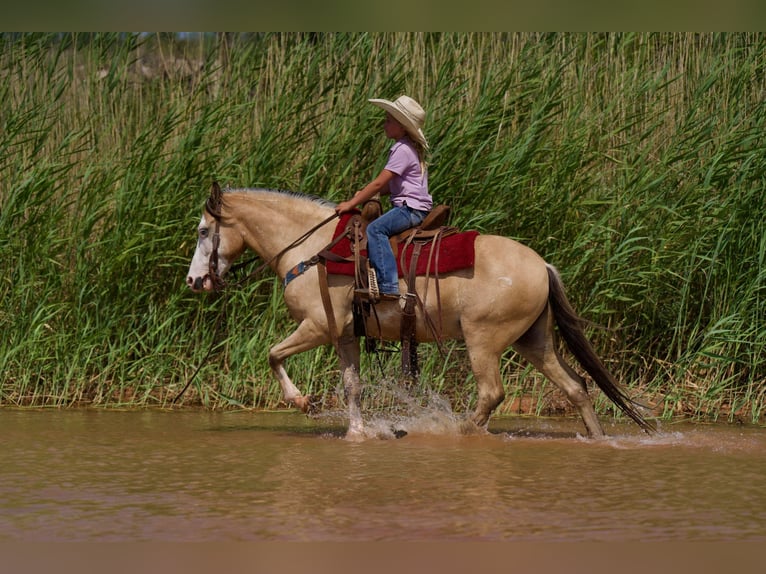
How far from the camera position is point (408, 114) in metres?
8.41

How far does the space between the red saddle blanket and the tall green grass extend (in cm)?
151

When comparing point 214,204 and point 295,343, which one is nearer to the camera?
point 295,343

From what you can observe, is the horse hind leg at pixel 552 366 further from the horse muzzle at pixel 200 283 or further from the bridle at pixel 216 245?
the horse muzzle at pixel 200 283

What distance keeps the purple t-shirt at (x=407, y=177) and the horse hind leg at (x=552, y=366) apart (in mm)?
1198

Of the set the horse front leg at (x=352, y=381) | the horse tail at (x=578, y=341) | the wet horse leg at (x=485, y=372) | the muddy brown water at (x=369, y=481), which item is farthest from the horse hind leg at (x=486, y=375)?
the horse front leg at (x=352, y=381)

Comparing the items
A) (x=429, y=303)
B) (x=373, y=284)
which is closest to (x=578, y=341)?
(x=429, y=303)

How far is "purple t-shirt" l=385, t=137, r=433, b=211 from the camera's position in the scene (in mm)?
8391

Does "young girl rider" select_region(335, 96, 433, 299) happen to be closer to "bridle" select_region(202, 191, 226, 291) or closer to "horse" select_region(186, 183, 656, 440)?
"horse" select_region(186, 183, 656, 440)

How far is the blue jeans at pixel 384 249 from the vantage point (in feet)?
27.3

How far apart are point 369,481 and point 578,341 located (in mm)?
2463

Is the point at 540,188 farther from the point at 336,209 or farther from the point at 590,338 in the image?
the point at 336,209

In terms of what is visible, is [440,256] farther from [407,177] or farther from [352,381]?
[352,381]

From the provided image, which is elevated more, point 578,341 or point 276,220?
point 276,220

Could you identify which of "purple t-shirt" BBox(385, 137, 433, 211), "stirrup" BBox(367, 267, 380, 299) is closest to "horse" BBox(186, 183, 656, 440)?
"stirrup" BBox(367, 267, 380, 299)
